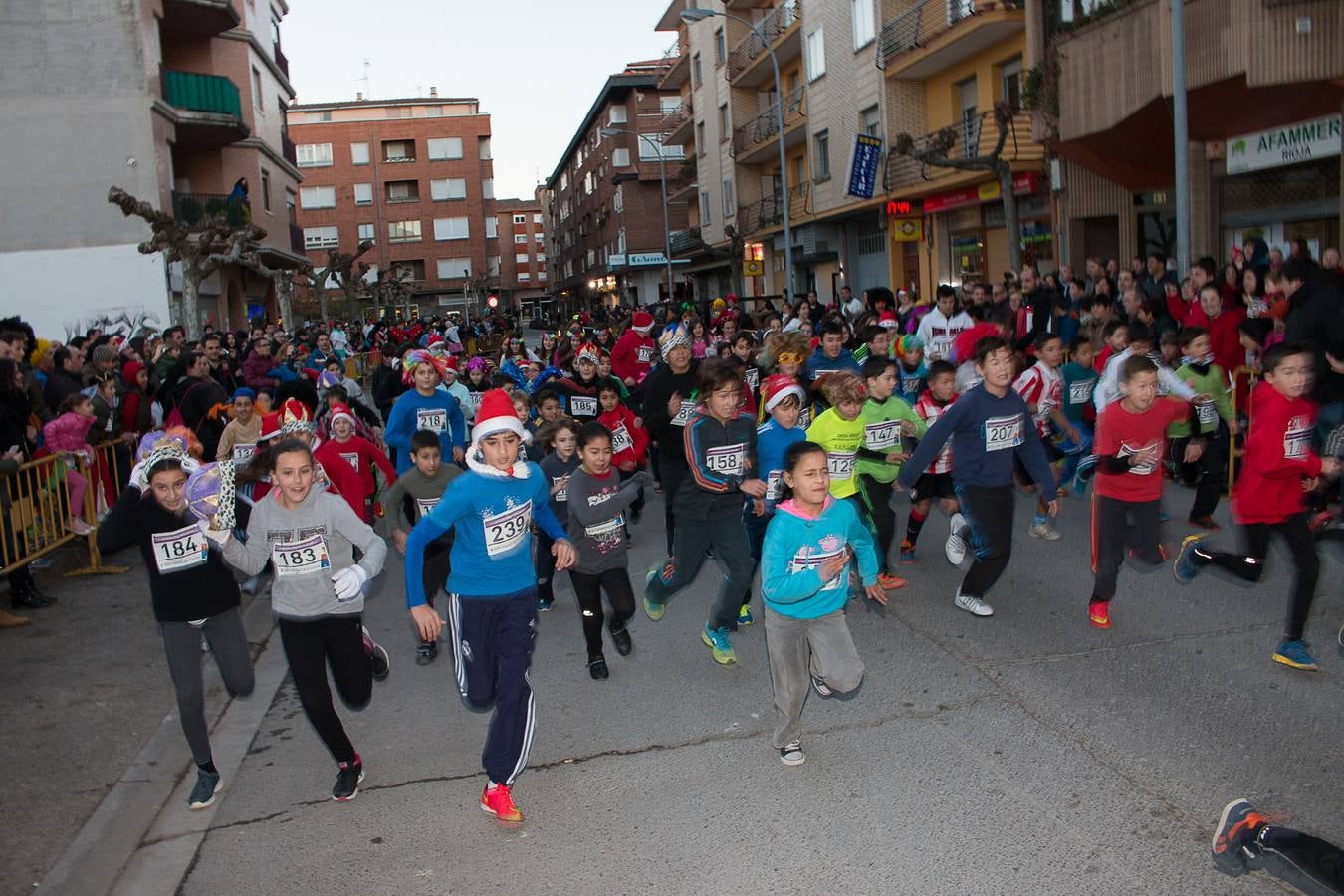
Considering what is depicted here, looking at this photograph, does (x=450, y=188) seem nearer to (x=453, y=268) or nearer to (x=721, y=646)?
(x=453, y=268)

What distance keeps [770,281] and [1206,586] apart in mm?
36571

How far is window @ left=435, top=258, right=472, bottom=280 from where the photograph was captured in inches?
3428

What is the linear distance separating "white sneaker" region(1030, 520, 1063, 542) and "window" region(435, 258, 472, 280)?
80261mm

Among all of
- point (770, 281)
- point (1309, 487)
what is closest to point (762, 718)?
point (1309, 487)

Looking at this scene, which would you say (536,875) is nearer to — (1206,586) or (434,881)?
(434,881)

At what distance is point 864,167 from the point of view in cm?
2784

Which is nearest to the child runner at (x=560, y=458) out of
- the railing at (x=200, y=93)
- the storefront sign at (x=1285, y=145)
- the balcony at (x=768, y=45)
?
the storefront sign at (x=1285, y=145)

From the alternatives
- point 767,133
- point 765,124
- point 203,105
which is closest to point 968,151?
point 767,133

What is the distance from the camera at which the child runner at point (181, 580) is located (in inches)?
206

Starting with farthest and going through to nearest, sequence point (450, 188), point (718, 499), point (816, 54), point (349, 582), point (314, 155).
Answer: point (314, 155) → point (450, 188) → point (816, 54) → point (718, 499) → point (349, 582)

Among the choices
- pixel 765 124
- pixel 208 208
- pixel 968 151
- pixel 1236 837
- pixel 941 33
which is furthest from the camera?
pixel 765 124

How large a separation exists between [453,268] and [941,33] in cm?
6745

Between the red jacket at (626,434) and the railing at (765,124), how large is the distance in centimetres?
2783

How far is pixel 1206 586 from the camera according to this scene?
7.51 m
